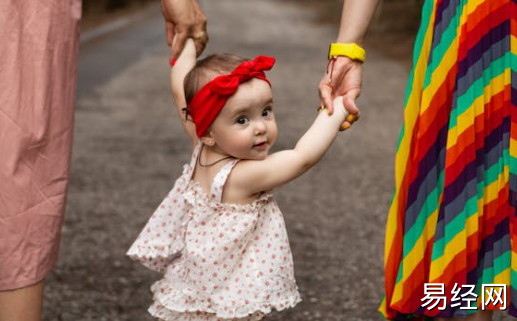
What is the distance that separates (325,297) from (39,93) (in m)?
1.94

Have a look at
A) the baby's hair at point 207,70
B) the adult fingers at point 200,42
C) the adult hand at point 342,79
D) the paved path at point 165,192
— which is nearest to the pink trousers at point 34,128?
the baby's hair at point 207,70

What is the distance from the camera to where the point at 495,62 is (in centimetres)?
235

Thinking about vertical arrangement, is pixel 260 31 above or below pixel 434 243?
above

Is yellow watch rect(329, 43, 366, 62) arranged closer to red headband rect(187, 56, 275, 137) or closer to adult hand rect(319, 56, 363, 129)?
adult hand rect(319, 56, 363, 129)

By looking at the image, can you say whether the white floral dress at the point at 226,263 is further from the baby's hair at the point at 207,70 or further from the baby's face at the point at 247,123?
the baby's hair at the point at 207,70

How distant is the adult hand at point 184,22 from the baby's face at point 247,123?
39cm

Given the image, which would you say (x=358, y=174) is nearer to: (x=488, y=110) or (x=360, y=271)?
(x=360, y=271)

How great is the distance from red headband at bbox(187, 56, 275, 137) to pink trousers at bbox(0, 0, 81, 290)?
33 centimetres

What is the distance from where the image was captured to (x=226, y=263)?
2.51 meters

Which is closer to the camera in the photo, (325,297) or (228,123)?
(228,123)

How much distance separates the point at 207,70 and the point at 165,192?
3.30 m

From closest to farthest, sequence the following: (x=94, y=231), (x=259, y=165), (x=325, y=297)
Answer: (x=259, y=165), (x=325, y=297), (x=94, y=231)

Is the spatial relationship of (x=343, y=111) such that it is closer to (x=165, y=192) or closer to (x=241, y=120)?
Result: (x=241, y=120)

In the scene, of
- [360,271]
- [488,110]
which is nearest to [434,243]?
[488,110]
